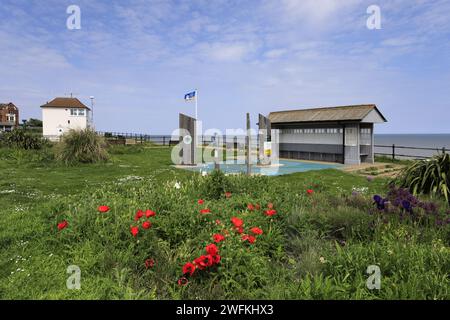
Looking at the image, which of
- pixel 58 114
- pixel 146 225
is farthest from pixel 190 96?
pixel 58 114

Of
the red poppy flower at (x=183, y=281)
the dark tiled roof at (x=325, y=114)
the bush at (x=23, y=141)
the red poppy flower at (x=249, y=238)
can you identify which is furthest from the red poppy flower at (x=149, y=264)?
the bush at (x=23, y=141)

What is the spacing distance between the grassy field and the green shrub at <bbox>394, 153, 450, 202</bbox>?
217 cm

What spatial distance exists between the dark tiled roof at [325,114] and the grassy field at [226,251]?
12231 millimetres

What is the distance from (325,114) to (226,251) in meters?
16.1

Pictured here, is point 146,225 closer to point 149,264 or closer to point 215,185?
point 149,264

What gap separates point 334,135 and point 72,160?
44.2 ft

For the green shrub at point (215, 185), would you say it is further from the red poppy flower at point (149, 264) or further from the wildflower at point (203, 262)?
the wildflower at point (203, 262)

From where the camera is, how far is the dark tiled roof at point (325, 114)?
1569 centimetres

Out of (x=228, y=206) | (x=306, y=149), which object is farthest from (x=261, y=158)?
(x=228, y=206)

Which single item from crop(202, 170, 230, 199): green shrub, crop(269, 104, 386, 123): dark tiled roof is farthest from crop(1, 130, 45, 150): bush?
crop(202, 170, 230, 199): green shrub

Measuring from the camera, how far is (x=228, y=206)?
14.5 feet

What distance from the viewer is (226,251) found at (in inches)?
111
